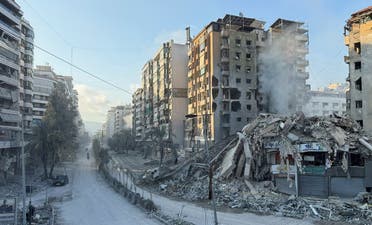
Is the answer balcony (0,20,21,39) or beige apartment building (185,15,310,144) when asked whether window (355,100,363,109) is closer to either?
beige apartment building (185,15,310,144)

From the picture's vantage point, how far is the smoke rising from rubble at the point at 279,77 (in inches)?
2633

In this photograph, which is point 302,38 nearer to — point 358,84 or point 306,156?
point 358,84

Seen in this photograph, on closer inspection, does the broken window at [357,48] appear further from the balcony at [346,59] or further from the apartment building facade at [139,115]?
the apartment building facade at [139,115]

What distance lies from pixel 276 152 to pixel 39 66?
347 feet

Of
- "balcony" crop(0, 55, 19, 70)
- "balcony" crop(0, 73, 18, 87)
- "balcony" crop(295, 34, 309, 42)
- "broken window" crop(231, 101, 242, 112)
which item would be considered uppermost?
"balcony" crop(295, 34, 309, 42)

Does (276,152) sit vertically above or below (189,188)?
above

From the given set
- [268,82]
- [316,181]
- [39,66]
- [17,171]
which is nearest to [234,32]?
[268,82]

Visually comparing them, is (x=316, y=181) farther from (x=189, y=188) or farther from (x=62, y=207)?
(x=62, y=207)

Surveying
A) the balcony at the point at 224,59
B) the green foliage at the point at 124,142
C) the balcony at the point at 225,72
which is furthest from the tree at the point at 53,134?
the green foliage at the point at 124,142

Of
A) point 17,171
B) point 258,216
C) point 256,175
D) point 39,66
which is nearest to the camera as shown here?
point 258,216

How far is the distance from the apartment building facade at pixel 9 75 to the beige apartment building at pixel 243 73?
33.3m

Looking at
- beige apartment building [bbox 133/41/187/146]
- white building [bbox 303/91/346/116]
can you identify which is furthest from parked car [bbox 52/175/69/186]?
white building [bbox 303/91/346/116]

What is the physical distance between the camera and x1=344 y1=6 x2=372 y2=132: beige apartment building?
4694 cm

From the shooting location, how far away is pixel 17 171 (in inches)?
2201
